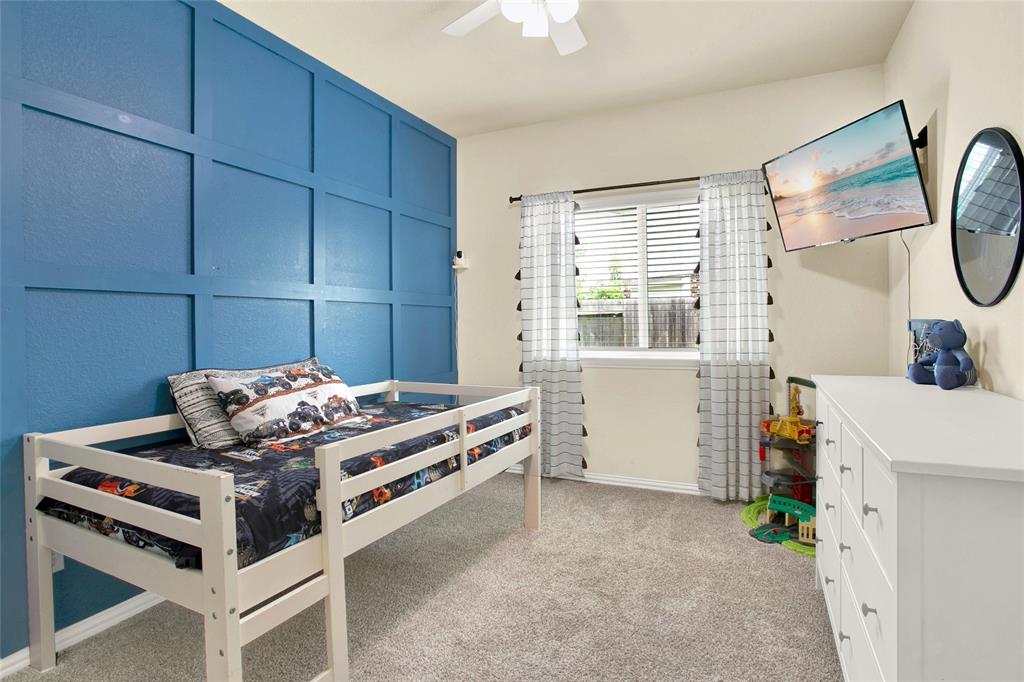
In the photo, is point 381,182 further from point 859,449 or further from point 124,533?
point 859,449

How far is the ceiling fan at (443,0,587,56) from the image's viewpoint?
6.76ft

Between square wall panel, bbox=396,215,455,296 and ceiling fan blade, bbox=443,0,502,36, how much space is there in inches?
52.8

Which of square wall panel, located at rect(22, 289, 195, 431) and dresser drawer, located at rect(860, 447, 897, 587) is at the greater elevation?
square wall panel, located at rect(22, 289, 195, 431)

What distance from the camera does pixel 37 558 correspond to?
165 centimetres

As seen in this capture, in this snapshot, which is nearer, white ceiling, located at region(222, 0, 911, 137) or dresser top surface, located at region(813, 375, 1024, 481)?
dresser top surface, located at region(813, 375, 1024, 481)

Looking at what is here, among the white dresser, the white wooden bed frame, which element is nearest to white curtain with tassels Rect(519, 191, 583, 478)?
the white wooden bed frame

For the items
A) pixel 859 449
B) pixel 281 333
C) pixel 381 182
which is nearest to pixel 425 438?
pixel 281 333

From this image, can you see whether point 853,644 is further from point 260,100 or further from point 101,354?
point 260,100

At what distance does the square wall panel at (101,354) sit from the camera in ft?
5.71

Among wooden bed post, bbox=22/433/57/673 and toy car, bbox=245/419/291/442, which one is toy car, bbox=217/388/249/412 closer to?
toy car, bbox=245/419/291/442

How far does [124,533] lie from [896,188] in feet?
9.64

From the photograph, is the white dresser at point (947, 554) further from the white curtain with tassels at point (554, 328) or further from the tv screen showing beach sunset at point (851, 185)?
the white curtain with tassels at point (554, 328)

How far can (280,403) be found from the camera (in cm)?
213

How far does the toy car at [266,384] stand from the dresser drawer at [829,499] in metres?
2.05
